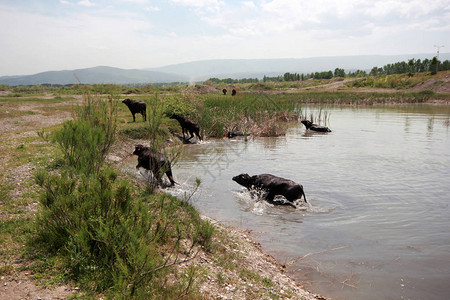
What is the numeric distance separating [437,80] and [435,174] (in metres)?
52.4

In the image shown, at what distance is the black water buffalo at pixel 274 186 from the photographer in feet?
28.1

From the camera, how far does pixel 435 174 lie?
11.6m

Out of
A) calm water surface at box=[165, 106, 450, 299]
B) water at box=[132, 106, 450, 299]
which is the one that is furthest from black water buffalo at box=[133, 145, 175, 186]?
water at box=[132, 106, 450, 299]

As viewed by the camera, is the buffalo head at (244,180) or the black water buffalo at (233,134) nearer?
the buffalo head at (244,180)

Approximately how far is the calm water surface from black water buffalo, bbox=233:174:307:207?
13.8 inches

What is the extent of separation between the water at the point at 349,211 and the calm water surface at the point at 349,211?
0.07 feet

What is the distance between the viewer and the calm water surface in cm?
544

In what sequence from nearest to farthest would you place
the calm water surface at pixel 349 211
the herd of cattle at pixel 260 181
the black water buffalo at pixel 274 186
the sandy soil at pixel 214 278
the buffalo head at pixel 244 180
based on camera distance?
the sandy soil at pixel 214 278 → the calm water surface at pixel 349 211 → the herd of cattle at pixel 260 181 → the black water buffalo at pixel 274 186 → the buffalo head at pixel 244 180

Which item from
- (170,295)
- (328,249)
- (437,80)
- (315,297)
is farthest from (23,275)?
(437,80)

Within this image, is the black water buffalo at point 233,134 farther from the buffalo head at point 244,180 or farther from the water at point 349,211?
the buffalo head at point 244,180

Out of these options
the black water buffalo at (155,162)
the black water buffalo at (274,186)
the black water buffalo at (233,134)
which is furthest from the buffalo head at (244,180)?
the black water buffalo at (233,134)

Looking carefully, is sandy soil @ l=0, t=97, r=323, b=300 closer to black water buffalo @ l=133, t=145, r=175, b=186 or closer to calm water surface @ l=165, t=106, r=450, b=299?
calm water surface @ l=165, t=106, r=450, b=299

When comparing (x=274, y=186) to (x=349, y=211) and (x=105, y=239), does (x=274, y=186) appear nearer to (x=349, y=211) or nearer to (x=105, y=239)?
(x=349, y=211)

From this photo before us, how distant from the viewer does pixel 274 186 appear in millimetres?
8930
